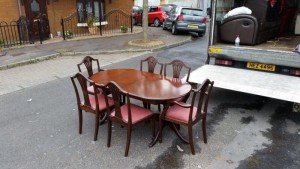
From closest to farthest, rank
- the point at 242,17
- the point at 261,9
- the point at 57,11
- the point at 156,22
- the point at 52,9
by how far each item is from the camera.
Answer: the point at 242,17, the point at 261,9, the point at 52,9, the point at 57,11, the point at 156,22

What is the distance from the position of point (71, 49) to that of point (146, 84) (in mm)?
7394

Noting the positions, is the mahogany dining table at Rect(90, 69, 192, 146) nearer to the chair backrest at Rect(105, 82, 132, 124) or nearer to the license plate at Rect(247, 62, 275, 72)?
the chair backrest at Rect(105, 82, 132, 124)

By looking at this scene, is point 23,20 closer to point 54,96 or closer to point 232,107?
point 54,96

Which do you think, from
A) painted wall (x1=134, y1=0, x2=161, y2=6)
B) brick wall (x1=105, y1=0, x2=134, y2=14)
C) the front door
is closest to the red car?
brick wall (x1=105, y1=0, x2=134, y2=14)

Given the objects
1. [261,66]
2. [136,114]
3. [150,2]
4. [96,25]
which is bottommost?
[136,114]

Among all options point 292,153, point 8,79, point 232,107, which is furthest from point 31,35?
point 292,153

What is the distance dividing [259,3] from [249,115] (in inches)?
118

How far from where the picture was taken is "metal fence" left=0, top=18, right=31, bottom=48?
38.0 ft

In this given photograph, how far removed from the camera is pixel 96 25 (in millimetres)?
15211

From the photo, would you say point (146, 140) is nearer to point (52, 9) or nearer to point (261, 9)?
point (261, 9)

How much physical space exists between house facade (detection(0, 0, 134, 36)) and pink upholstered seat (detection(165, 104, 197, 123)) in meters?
10.2

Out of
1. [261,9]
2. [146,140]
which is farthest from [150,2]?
[146,140]

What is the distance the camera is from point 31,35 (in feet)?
41.2

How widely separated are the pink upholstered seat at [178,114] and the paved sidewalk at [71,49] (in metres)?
6.50
